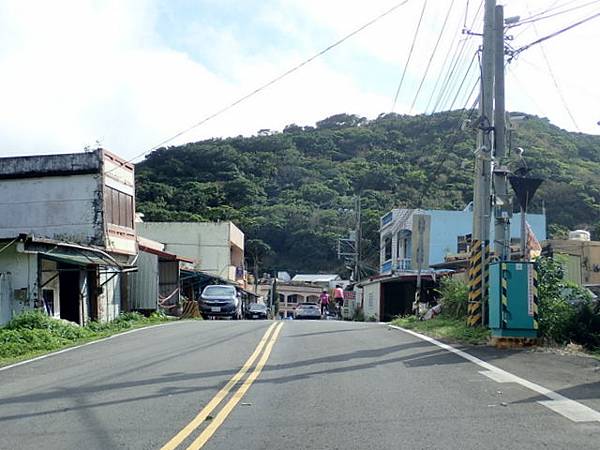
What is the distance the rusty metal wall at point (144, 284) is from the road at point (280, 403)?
54.1ft

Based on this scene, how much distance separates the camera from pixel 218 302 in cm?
3428

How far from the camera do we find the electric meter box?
13.4 metres

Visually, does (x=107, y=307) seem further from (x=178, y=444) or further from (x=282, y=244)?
(x=282, y=244)

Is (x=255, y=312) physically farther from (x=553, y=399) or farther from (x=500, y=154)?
(x=553, y=399)

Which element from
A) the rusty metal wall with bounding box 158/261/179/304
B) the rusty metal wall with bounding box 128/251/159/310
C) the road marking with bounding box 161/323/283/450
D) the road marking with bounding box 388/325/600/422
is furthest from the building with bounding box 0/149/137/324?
the road marking with bounding box 388/325/600/422

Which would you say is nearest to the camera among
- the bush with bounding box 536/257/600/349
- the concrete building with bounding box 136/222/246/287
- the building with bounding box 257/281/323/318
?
the bush with bounding box 536/257/600/349

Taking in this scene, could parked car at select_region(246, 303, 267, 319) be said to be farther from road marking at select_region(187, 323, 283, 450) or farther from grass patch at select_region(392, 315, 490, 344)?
road marking at select_region(187, 323, 283, 450)

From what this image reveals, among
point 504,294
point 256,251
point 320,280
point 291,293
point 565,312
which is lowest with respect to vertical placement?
point 291,293

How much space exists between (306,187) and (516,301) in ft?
154

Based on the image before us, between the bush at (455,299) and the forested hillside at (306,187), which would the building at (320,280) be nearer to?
the forested hillside at (306,187)

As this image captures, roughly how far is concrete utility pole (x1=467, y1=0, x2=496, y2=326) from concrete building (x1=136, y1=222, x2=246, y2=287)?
34.1 meters

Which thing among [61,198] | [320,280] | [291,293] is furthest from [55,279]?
[320,280]

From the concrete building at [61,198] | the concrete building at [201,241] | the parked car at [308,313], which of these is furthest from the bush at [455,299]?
the concrete building at [201,241]

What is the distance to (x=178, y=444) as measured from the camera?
259 inches
